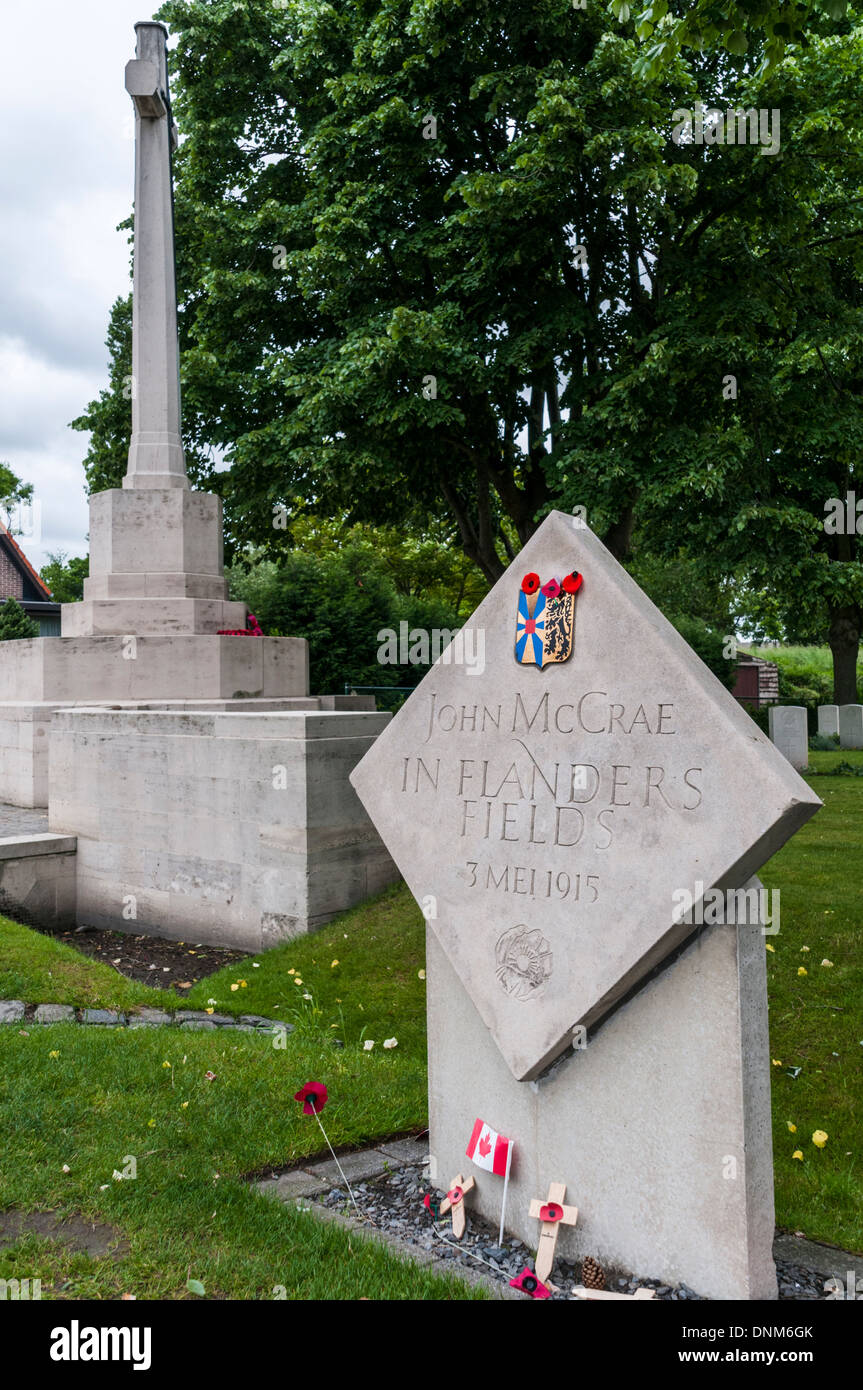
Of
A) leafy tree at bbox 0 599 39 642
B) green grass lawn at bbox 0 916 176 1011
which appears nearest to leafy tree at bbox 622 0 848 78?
green grass lawn at bbox 0 916 176 1011

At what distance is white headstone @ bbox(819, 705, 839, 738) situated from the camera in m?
21.4

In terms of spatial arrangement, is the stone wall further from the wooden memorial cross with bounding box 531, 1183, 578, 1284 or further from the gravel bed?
the wooden memorial cross with bounding box 531, 1183, 578, 1284

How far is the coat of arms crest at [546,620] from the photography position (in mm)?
3371

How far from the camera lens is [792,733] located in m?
16.4

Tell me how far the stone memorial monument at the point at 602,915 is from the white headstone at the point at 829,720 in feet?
63.7

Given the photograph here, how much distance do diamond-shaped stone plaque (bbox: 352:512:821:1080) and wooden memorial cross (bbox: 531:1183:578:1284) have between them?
0.41 metres

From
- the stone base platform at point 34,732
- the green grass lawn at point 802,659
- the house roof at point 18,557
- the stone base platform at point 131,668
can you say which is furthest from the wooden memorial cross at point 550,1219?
the house roof at point 18,557

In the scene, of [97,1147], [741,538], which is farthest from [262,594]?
[97,1147]

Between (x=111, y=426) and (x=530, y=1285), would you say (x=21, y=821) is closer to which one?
(x=530, y=1285)

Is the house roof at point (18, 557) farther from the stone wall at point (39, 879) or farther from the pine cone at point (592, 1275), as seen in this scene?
the pine cone at point (592, 1275)

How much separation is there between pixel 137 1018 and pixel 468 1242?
3137 mm

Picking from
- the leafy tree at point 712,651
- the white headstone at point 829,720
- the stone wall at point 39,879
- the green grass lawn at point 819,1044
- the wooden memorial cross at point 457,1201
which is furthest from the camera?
the leafy tree at point 712,651

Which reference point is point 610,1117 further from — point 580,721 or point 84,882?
point 84,882
